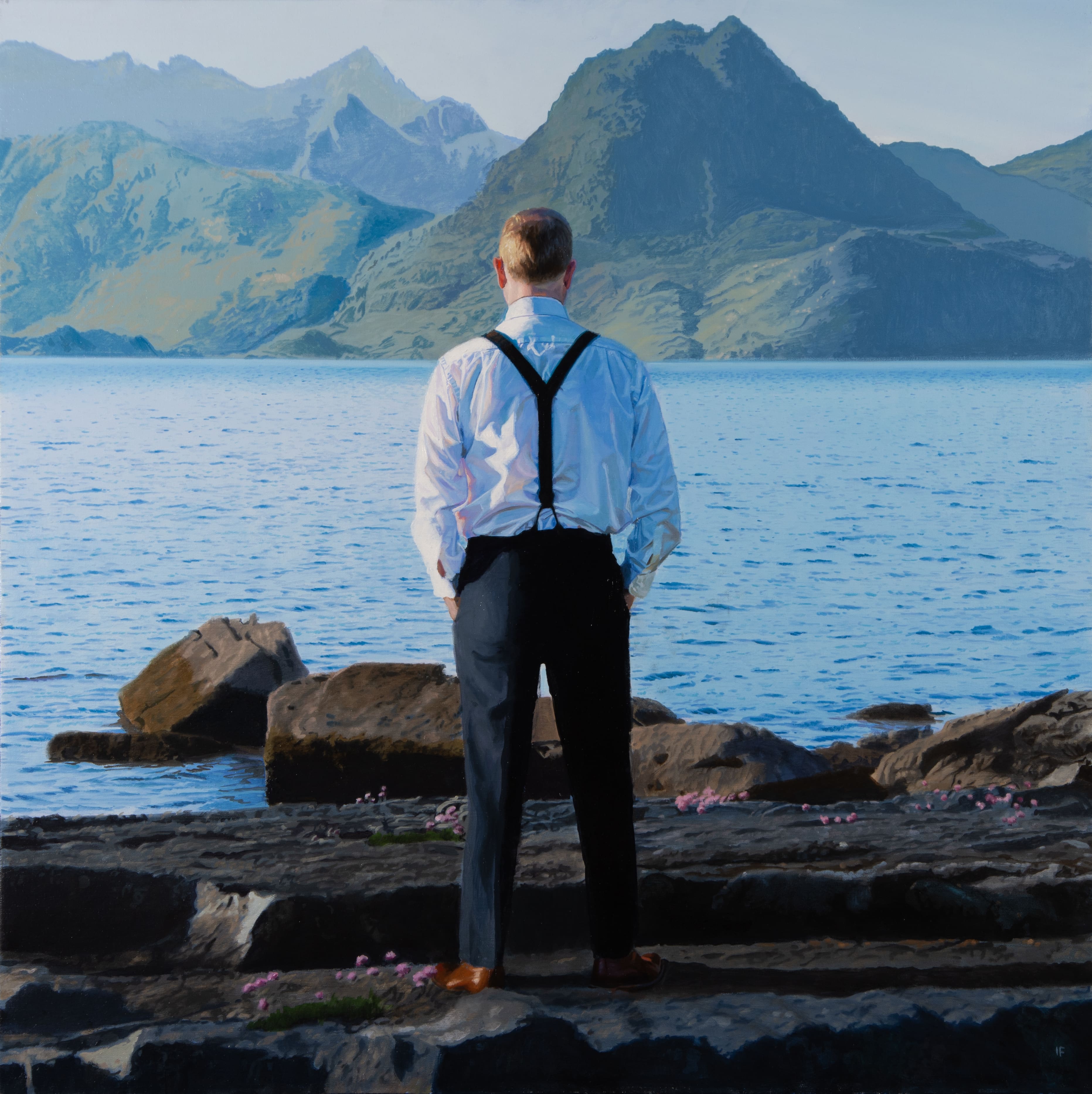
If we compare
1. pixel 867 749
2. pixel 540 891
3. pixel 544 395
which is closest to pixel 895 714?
pixel 867 749

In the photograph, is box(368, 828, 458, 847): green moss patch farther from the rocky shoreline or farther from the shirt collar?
the shirt collar

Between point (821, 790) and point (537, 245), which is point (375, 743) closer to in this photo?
point (821, 790)

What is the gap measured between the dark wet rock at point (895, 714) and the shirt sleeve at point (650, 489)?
12.0 metres

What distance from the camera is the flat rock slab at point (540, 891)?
5.49 meters

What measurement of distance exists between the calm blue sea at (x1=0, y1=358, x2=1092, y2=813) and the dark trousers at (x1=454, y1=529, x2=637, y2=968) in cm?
776

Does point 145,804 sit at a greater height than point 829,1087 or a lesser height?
lesser

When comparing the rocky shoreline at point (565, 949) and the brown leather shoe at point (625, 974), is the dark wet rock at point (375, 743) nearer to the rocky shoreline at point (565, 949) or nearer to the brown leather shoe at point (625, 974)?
the rocky shoreline at point (565, 949)

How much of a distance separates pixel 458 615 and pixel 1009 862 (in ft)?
10.4

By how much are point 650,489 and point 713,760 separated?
227 inches

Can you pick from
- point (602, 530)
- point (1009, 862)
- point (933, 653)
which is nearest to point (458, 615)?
point (602, 530)

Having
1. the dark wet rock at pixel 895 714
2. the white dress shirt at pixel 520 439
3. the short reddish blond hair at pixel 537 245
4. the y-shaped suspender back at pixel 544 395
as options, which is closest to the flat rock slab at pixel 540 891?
the white dress shirt at pixel 520 439

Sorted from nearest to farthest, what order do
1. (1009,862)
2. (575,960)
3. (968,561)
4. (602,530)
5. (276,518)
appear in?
1. (602,530)
2. (575,960)
3. (1009,862)
4. (968,561)
5. (276,518)

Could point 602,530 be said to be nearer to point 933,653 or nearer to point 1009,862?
point 1009,862

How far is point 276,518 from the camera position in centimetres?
3969
